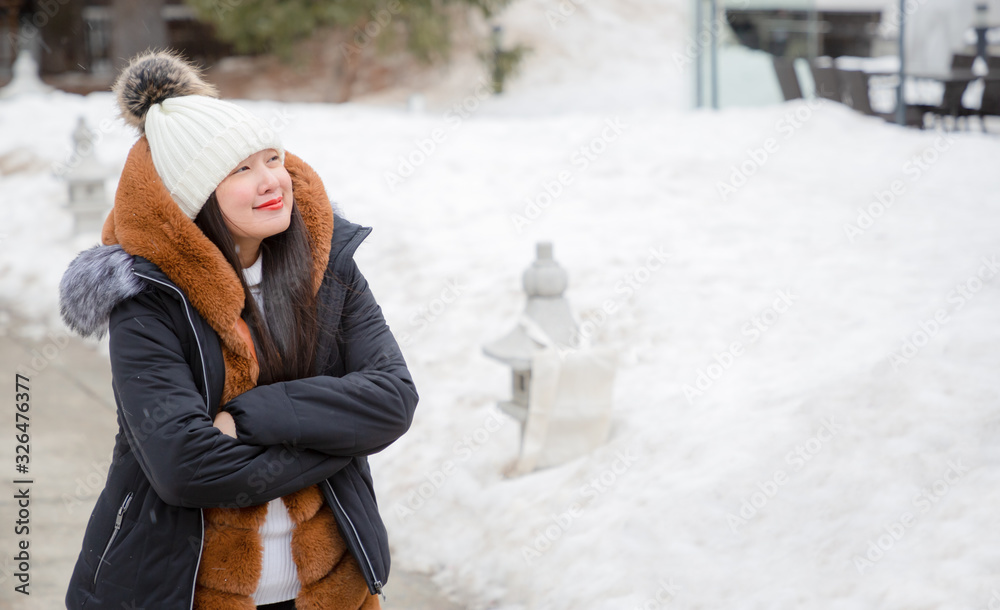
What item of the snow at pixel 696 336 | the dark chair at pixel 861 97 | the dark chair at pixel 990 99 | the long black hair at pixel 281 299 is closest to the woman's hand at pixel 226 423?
the long black hair at pixel 281 299

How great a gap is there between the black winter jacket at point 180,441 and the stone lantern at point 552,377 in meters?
2.33

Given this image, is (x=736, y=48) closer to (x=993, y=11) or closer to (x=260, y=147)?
(x=993, y=11)

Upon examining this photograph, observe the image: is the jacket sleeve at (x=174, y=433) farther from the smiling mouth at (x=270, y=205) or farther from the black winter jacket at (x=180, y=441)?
the smiling mouth at (x=270, y=205)

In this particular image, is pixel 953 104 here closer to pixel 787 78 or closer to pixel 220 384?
pixel 787 78

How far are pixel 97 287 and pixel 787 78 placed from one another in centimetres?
1067

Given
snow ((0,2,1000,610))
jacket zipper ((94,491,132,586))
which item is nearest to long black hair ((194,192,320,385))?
jacket zipper ((94,491,132,586))

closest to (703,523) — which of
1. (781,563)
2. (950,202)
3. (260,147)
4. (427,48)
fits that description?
(781,563)

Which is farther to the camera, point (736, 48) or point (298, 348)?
point (736, 48)

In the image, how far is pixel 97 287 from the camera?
5.73ft

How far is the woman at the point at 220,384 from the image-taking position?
1.75m

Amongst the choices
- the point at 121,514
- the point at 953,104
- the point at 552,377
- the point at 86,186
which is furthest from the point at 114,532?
the point at 953,104

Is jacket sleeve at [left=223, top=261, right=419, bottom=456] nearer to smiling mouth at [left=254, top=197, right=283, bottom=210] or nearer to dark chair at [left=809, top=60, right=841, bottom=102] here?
smiling mouth at [left=254, top=197, right=283, bottom=210]

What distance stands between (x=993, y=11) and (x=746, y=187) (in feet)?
22.8

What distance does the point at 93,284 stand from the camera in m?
1.75
